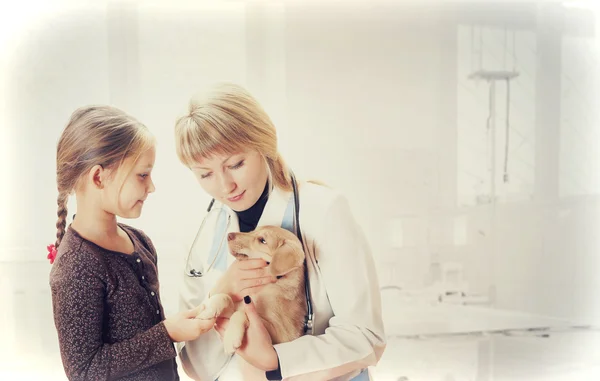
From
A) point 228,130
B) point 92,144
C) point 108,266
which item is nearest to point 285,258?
point 228,130

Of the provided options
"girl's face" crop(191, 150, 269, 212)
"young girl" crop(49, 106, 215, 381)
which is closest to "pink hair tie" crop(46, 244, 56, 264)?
"young girl" crop(49, 106, 215, 381)

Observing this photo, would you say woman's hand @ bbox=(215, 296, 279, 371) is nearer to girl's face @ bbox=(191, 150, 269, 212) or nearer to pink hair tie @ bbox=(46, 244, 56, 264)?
girl's face @ bbox=(191, 150, 269, 212)

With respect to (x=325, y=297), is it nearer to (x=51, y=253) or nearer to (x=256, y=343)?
(x=256, y=343)

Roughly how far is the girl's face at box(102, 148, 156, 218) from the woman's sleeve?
1.85 feet

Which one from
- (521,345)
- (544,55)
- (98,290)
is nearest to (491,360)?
(521,345)

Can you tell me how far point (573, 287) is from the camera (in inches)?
68.8

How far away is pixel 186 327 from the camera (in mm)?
1541

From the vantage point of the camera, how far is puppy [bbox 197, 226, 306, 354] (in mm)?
1526

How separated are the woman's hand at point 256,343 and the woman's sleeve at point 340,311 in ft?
0.09

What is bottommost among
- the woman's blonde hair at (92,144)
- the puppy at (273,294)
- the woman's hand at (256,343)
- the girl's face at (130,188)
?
the woman's hand at (256,343)

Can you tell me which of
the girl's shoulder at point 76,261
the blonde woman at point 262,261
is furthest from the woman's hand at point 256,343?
the girl's shoulder at point 76,261

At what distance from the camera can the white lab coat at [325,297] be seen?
61.5 inches

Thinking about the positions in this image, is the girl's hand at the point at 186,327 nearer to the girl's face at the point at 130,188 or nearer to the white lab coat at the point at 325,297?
the white lab coat at the point at 325,297

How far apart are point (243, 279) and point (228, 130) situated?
459 millimetres
